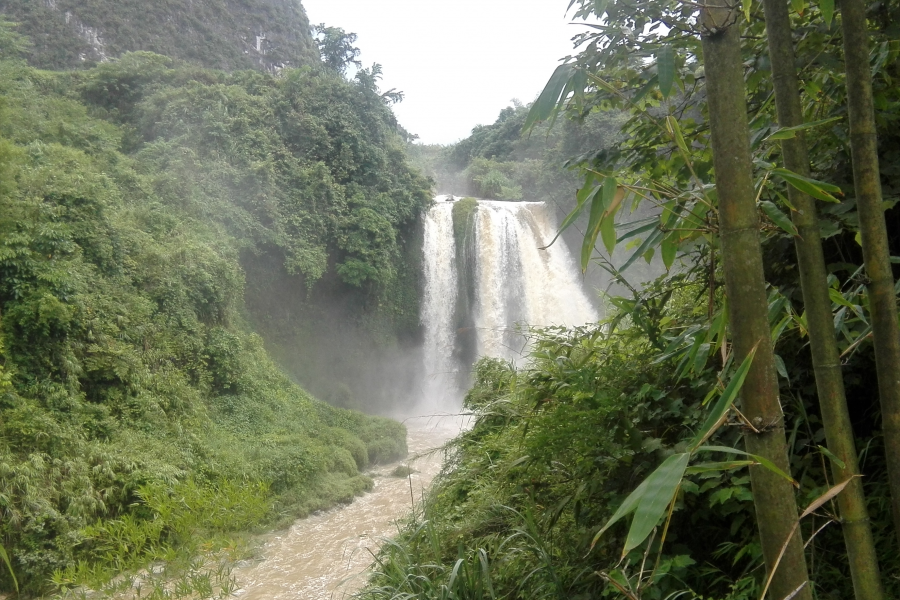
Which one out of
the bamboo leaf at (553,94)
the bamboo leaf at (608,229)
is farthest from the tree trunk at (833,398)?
the bamboo leaf at (553,94)

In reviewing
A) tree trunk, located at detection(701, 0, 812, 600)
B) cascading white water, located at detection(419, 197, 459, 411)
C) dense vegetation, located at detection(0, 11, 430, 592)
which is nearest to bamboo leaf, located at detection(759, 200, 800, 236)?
tree trunk, located at detection(701, 0, 812, 600)

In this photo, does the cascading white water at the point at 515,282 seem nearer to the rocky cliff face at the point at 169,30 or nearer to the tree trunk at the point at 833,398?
the rocky cliff face at the point at 169,30

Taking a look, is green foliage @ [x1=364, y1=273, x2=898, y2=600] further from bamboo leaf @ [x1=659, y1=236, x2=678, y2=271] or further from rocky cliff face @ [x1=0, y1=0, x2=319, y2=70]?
rocky cliff face @ [x1=0, y1=0, x2=319, y2=70]

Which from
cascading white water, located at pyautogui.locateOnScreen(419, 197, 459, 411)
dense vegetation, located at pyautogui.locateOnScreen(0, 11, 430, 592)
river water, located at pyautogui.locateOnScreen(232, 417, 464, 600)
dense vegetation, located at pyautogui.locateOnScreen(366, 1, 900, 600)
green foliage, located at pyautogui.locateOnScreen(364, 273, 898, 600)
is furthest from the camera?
cascading white water, located at pyautogui.locateOnScreen(419, 197, 459, 411)

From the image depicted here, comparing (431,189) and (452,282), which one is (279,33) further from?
(452,282)

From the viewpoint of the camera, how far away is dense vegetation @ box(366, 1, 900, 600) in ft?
4.25

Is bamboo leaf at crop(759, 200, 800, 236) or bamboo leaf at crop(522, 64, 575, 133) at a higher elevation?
bamboo leaf at crop(522, 64, 575, 133)

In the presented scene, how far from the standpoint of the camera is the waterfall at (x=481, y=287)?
736 inches

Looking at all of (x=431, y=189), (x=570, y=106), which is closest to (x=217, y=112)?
(x=431, y=189)

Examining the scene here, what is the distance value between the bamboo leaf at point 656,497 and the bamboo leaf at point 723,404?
0.03m

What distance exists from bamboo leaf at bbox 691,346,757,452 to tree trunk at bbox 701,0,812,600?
0.18 feet

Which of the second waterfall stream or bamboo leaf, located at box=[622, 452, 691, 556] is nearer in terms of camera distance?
bamboo leaf, located at box=[622, 452, 691, 556]

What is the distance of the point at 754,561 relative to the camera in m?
1.86

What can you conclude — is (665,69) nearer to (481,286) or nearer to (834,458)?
(834,458)
